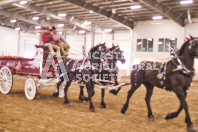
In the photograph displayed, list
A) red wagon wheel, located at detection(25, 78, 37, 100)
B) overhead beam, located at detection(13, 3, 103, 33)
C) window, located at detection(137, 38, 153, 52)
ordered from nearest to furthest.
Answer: red wagon wheel, located at detection(25, 78, 37, 100) → overhead beam, located at detection(13, 3, 103, 33) → window, located at detection(137, 38, 153, 52)

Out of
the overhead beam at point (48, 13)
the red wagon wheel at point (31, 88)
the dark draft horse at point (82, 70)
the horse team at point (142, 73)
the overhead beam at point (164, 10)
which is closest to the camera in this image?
the horse team at point (142, 73)

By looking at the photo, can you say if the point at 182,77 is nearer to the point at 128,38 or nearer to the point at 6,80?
the point at 6,80

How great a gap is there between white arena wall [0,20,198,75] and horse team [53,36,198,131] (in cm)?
867

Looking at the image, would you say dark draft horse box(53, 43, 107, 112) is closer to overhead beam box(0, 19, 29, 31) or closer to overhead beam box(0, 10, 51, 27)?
overhead beam box(0, 10, 51, 27)

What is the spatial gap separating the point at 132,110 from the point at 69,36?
25460mm

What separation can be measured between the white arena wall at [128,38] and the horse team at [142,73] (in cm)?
867

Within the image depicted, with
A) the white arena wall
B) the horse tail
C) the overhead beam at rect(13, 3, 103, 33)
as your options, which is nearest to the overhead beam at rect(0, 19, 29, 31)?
the white arena wall

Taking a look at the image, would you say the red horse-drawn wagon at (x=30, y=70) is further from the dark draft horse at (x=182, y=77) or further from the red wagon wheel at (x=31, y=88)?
the dark draft horse at (x=182, y=77)

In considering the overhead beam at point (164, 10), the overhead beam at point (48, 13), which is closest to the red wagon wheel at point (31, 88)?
the overhead beam at point (164, 10)

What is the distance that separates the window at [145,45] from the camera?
72.1 ft

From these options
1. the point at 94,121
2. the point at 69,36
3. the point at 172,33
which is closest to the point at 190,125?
the point at 94,121

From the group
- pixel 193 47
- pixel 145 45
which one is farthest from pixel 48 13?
pixel 193 47

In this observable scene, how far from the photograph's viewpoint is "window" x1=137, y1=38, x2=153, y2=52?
72.1 ft

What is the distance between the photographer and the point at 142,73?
572cm
